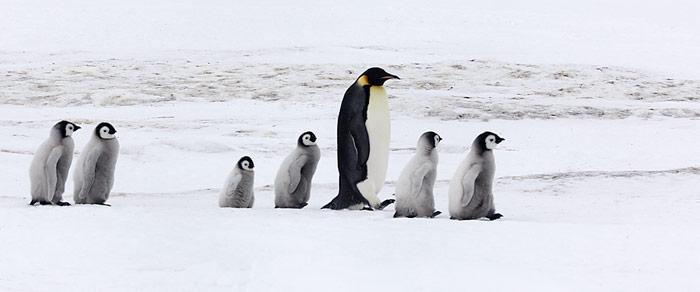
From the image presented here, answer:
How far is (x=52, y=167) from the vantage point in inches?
282

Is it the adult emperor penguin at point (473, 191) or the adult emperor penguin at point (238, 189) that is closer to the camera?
the adult emperor penguin at point (473, 191)

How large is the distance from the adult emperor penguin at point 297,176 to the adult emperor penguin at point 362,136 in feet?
0.75

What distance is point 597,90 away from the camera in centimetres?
1808

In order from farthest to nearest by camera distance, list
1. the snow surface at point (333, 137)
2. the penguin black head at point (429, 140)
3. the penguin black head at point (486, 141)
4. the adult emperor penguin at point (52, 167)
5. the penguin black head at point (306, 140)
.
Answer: the penguin black head at point (306, 140) → the adult emperor penguin at point (52, 167) → the penguin black head at point (429, 140) → the penguin black head at point (486, 141) → the snow surface at point (333, 137)

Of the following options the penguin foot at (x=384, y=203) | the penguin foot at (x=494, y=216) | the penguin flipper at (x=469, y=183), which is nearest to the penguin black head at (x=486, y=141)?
the penguin flipper at (x=469, y=183)

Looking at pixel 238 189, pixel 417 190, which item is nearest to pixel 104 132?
pixel 238 189

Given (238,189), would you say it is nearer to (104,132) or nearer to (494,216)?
(104,132)

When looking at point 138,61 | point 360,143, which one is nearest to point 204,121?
point 360,143

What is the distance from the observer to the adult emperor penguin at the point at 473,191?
6.50 m

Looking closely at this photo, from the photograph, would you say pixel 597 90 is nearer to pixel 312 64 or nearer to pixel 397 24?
pixel 312 64

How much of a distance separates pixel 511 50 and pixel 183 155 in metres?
15.7

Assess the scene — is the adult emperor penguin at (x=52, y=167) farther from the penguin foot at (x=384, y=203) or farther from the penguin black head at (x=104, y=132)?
the penguin foot at (x=384, y=203)

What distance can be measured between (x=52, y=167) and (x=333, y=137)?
6.09 m

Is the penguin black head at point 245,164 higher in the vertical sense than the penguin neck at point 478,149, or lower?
lower
